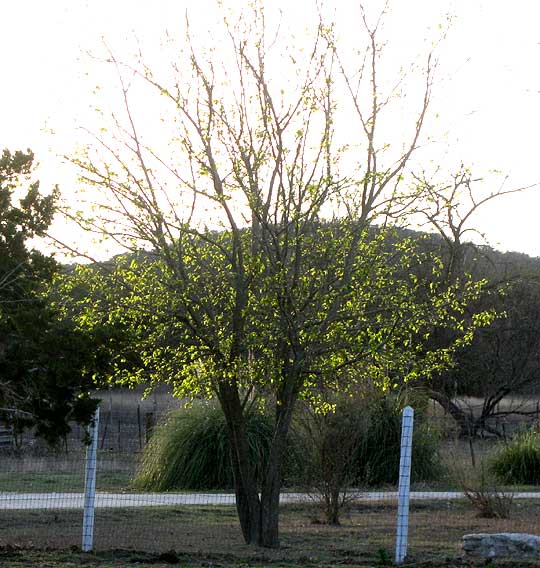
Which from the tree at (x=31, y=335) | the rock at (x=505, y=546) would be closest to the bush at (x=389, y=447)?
the rock at (x=505, y=546)

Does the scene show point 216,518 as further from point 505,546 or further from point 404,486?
point 505,546

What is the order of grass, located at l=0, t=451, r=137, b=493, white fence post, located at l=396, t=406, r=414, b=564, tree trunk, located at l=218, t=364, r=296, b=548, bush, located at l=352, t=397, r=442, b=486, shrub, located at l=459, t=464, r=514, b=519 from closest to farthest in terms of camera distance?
1. white fence post, located at l=396, t=406, r=414, b=564
2. tree trunk, located at l=218, t=364, r=296, b=548
3. shrub, located at l=459, t=464, r=514, b=519
4. grass, located at l=0, t=451, r=137, b=493
5. bush, located at l=352, t=397, r=442, b=486

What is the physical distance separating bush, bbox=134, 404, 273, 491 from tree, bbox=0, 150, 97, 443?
9.03 metres

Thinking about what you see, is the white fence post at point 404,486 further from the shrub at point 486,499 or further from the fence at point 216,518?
the shrub at point 486,499

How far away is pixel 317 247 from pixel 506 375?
A: 22858 mm

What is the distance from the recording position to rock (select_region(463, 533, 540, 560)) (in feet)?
35.1

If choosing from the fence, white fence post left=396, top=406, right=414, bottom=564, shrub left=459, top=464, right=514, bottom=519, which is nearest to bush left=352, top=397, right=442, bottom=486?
the fence

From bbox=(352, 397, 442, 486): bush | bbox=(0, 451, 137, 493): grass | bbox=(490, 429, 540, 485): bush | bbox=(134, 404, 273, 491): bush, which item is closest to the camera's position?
bbox=(0, 451, 137, 493): grass

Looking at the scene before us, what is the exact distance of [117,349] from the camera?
10250mm

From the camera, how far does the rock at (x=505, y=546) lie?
10688 millimetres

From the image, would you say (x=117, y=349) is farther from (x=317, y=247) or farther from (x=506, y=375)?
(x=506, y=375)

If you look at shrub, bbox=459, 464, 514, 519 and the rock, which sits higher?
shrub, bbox=459, 464, 514, 519

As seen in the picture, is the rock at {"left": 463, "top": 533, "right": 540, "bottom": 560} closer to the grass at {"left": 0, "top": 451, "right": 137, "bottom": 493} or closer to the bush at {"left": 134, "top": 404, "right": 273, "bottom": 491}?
the grass at {"left": 0, "top": 451, "right": 137, "bottom": 493}

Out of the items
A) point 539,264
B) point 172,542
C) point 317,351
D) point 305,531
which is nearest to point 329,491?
point 305,531
